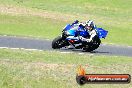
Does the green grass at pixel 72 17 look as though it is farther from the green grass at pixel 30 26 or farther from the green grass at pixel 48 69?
the green grass at pixel 48 69

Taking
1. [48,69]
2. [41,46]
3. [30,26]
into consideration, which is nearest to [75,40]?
[41,46]

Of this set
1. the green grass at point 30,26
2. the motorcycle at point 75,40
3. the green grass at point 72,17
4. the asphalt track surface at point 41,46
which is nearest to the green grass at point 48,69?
the motorcycle at point 75,40

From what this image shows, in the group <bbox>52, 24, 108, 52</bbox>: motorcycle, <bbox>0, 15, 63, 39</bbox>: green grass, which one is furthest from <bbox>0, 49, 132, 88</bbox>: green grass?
<bbox>0, 15, 63, 39</bbox>: green grass

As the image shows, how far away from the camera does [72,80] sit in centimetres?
1412

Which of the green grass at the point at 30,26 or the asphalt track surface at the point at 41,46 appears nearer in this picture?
the asphalt track surface at the point at 41,46

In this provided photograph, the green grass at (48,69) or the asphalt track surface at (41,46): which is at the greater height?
the green grass at (48,69)

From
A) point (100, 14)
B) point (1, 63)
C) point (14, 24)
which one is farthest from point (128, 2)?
point (1, 63)

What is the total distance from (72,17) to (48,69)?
96.0ft

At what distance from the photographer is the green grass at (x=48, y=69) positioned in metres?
13.1

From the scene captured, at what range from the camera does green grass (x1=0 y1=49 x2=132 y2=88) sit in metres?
13.1

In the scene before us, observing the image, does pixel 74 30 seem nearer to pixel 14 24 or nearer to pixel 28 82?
pixel 28 82

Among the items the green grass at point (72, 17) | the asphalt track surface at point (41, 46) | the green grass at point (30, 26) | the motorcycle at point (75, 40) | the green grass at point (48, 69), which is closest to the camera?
the green grass at point (48, 69)

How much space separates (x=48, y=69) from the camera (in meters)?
15.4

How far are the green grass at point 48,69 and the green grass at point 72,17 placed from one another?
37.0 feet
